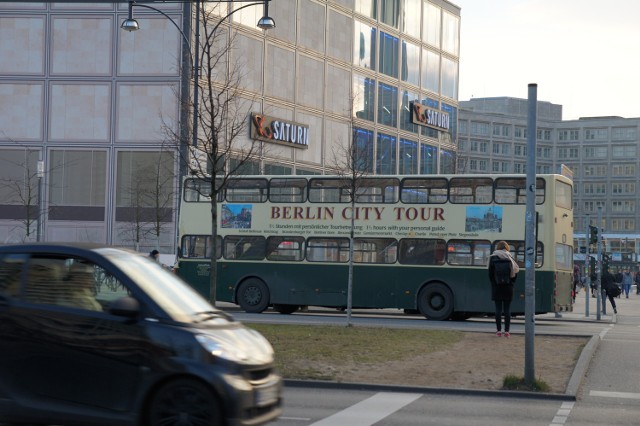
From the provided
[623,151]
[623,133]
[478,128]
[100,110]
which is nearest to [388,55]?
[100,110]

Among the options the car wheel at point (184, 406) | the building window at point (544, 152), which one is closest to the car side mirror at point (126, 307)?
the car wheel at point (184, 406)

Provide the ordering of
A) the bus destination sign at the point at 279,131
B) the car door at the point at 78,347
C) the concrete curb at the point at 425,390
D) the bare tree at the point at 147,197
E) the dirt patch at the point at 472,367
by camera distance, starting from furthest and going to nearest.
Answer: the bus destination sign at the point at 279,131 → the bare tree at the point at 147,197 → the dirt patch at the point at 472,367 → the concrete curb at the point at 425,390 → the car door at the point at 78,347

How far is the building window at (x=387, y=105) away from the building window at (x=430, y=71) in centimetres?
429

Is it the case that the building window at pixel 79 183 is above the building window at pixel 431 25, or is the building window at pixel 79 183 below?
below

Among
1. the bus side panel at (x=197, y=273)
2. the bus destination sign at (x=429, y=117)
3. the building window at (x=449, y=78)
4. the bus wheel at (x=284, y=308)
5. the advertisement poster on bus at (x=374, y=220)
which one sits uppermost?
the building window at (x=449, y=78)

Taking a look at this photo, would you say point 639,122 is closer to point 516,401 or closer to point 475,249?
point 475,249

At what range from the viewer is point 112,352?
327 inches

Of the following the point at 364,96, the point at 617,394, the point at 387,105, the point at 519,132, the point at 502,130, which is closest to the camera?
the point at 617,394

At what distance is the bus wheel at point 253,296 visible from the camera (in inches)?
1219

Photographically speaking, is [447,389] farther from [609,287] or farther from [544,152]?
[544,152]

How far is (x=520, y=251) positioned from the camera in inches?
1110

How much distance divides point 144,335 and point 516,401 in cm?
615

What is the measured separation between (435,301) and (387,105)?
125 ft

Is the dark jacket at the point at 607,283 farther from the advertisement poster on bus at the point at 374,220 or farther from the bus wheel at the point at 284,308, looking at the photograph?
the bus wheel at the point at 284,308
